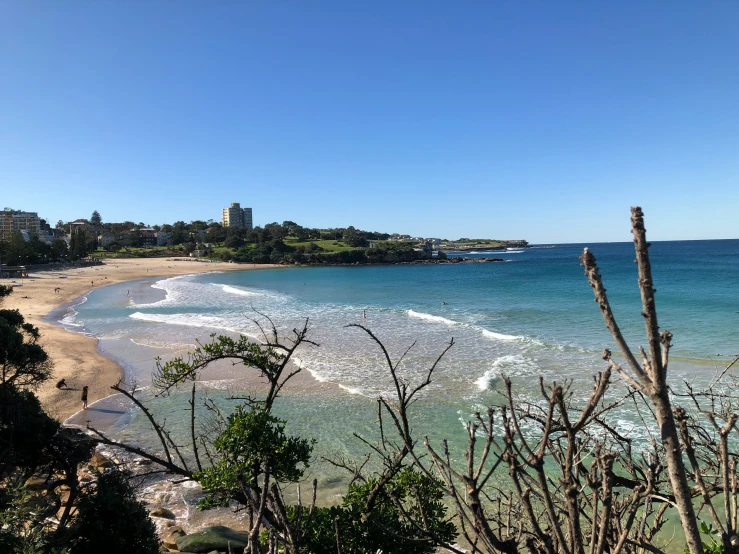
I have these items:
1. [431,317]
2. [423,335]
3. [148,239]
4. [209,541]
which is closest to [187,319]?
[431,317]

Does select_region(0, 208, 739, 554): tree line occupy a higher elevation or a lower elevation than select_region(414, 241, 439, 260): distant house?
lower

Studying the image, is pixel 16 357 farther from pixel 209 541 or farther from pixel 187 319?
pixel 187 319

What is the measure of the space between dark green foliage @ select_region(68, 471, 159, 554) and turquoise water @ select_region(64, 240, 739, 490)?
4.65m

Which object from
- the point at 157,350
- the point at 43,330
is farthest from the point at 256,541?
the point at 43,330

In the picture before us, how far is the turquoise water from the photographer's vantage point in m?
15.0

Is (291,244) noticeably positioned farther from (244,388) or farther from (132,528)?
(132,528)

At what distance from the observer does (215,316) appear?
34844 mm

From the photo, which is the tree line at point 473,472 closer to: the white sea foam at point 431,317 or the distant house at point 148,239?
the white sea foam at point 431,317

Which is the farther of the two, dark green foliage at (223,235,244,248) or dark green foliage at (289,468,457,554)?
dark green foliage at (223,235,244,248)

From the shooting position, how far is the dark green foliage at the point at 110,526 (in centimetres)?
639

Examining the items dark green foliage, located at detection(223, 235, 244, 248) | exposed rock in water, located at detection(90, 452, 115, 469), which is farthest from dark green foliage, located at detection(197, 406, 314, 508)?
dark green foliage, located at detection(223, 235, 244, 248)

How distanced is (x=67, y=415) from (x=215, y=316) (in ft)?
64.2

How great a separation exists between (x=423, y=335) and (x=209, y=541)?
18999 millimetres

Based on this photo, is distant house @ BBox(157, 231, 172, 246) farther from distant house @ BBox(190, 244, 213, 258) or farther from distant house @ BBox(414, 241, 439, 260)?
distant house @ BBox(414, 241, 439, 260)
